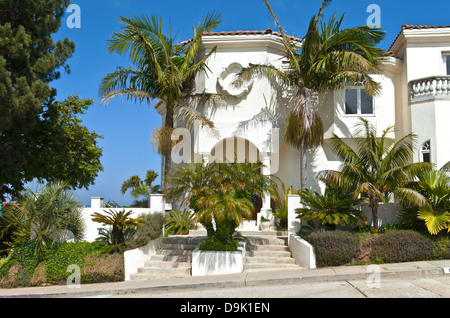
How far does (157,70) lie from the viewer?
47.9 ft

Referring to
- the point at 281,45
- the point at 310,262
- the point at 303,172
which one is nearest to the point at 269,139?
the point at 303,172

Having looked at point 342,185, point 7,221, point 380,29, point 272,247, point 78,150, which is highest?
point 380,29

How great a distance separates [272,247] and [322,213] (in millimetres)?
2065

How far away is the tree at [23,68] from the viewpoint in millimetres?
12336

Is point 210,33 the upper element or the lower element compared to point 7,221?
upper

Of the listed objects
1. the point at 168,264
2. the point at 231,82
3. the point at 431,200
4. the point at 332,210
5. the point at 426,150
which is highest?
the point at 231,82

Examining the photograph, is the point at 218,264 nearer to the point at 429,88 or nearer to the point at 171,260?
the point at 171,260

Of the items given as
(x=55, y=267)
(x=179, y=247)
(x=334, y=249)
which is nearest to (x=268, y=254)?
(x=334, y=249)

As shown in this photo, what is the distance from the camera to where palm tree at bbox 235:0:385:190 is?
14195mm

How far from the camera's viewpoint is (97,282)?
35.9 feet

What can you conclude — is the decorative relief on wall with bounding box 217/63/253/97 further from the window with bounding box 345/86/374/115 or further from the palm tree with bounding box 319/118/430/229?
the palm tree with bounding box 319/118/430/229

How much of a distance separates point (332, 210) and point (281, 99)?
627 cm
